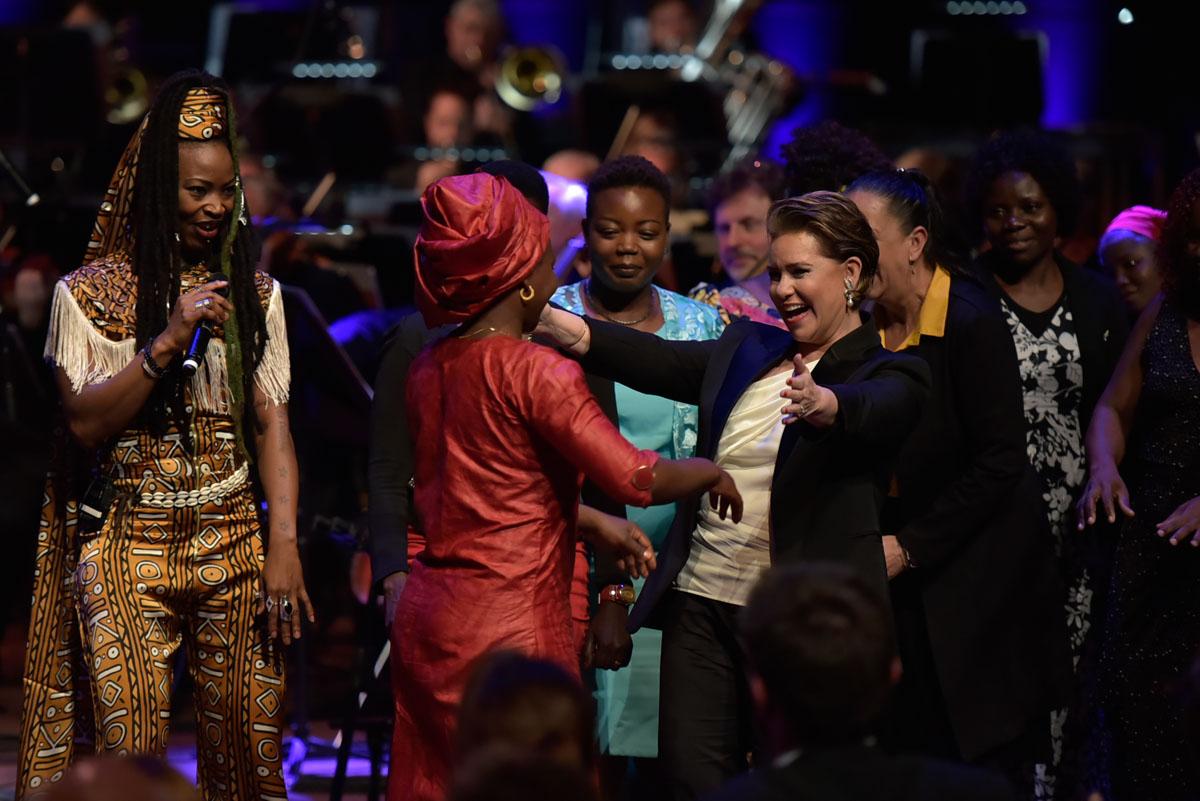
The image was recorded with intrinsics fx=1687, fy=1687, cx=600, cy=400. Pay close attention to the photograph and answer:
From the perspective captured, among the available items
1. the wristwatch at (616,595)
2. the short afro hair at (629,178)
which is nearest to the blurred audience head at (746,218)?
the short afro hair at (629,178)

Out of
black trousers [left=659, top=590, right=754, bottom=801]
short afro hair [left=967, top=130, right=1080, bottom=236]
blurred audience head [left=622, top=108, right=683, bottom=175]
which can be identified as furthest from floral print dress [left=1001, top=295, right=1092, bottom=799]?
blurred audience head [left=622, top=108, right=683, bottom=175]

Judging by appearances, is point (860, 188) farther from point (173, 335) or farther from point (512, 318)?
point (173, 335)

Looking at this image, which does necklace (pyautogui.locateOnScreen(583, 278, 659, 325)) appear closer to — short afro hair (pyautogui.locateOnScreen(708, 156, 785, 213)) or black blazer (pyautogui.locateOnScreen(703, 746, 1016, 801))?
short afro hair (pyautogui.locateOnScreen(708, 156, 785, 213))

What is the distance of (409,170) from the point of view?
10.8 metres

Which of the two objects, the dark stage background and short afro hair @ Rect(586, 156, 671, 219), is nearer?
short afro hair @ Rect(586, 156, 671, 219)

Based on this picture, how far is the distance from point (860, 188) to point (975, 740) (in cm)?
151

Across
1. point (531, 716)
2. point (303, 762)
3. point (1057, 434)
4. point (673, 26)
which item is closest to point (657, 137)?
point (673, 26)

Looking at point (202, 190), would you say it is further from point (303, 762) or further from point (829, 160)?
point (303, 762)

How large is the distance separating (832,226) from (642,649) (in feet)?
4.89

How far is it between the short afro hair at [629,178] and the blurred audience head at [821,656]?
8.35ft

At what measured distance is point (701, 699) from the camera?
158 inches

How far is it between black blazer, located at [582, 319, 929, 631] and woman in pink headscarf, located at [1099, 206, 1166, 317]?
2070 millimetres

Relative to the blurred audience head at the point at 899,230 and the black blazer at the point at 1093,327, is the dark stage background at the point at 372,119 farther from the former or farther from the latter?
the blurred audience head at the point at 899,230

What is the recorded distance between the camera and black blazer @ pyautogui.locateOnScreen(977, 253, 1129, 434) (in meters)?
5.18
